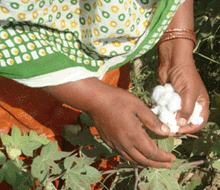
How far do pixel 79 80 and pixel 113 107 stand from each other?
0.12 metres

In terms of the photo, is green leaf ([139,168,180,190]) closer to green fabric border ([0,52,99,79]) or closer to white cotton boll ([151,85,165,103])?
white cotton boll ([151,85,165,103])

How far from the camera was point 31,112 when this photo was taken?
105 cm

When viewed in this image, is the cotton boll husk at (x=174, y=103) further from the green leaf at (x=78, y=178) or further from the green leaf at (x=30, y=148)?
the green leaf at (x=30, y=148)

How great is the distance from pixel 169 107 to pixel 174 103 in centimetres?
2

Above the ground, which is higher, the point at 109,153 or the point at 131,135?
the point at 131,135

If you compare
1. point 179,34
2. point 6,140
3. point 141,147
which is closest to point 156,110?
point 141,147

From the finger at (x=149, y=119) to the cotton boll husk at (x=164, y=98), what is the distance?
0.11 m

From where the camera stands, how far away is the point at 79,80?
0.73 m

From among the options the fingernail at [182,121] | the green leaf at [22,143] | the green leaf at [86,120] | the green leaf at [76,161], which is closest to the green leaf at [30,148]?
the green leaf at [22,143]

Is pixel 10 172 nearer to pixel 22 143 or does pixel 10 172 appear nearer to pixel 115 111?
pixel 22 143

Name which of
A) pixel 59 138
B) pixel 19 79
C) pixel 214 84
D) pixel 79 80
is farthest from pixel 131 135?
pixel 214 84

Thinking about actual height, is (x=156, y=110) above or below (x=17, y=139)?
above

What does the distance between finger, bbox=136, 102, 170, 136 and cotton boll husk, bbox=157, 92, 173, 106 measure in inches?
4.2

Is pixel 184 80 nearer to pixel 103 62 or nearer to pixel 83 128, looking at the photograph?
pixel 103 62
